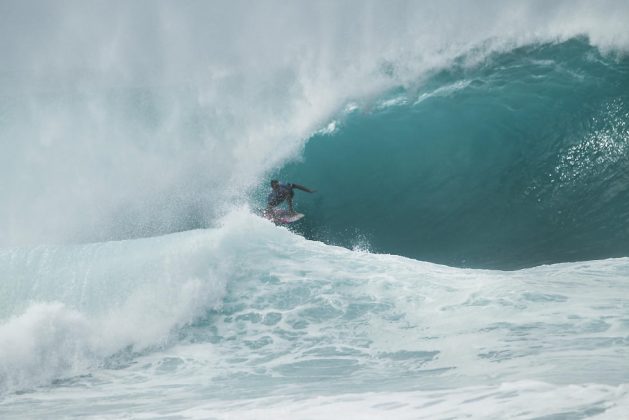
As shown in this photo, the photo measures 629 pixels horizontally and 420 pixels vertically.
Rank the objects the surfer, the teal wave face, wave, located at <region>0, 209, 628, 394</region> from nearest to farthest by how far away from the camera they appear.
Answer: wave, located at <region>0, 209, 628, 394</region>
the teal wave face
the surfer

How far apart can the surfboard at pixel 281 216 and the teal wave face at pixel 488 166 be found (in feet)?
0.93

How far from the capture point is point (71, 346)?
823cm

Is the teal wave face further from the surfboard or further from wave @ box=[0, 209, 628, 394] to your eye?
wave @ box=[0, 209, 628, 394]

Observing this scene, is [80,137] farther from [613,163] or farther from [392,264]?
[613,163]

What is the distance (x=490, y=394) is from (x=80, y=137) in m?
16.6

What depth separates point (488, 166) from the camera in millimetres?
12992

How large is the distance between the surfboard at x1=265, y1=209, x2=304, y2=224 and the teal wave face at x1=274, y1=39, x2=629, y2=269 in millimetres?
283

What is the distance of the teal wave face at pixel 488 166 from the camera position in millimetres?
10641

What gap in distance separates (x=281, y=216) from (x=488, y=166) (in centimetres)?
509

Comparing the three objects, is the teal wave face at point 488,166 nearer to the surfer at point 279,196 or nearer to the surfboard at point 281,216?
the surfboard at point 281,216

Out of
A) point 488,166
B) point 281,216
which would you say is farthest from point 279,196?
point 488,166

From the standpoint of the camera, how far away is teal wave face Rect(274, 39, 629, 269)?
34.9 ft

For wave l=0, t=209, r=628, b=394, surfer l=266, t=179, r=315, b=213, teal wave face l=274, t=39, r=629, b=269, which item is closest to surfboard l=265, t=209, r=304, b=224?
surfer l=266, t=179, r=315, b=213

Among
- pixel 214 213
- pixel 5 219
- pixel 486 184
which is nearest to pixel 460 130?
pixel 486 184
